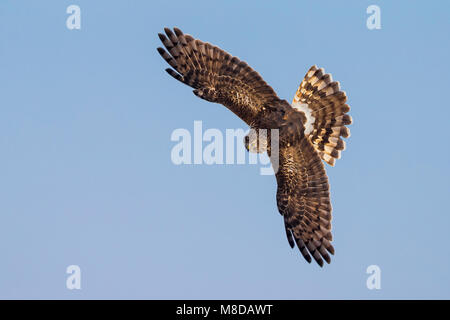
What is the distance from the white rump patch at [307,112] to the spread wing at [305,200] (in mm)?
350

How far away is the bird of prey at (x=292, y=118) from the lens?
561 inches

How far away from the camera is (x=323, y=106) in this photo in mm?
15086

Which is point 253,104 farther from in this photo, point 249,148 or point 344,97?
point 344,97

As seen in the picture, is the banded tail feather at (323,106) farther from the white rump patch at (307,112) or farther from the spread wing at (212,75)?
the spread wing at (212,75)

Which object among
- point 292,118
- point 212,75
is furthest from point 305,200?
point 212,75

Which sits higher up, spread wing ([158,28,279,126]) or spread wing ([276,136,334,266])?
spread wing ([158,28,279,126])

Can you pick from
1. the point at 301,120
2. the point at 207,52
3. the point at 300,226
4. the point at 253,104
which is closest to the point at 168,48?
the point at 207,52

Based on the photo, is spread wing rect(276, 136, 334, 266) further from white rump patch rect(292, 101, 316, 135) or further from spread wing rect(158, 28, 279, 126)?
spread wing rect(158, 28, 279, 126)

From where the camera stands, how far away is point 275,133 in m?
14.5

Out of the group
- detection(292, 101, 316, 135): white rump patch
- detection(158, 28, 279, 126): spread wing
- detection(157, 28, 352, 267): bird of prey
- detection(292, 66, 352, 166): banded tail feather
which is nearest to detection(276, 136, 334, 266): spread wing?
detection(157, 28, 352, 267): bird of prey

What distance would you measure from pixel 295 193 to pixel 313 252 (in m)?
1.12

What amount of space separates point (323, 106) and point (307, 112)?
1.03 ft

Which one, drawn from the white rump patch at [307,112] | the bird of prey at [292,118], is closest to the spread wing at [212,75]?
the bird of prey at [292,118]

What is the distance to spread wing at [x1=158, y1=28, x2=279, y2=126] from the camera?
14.2m
